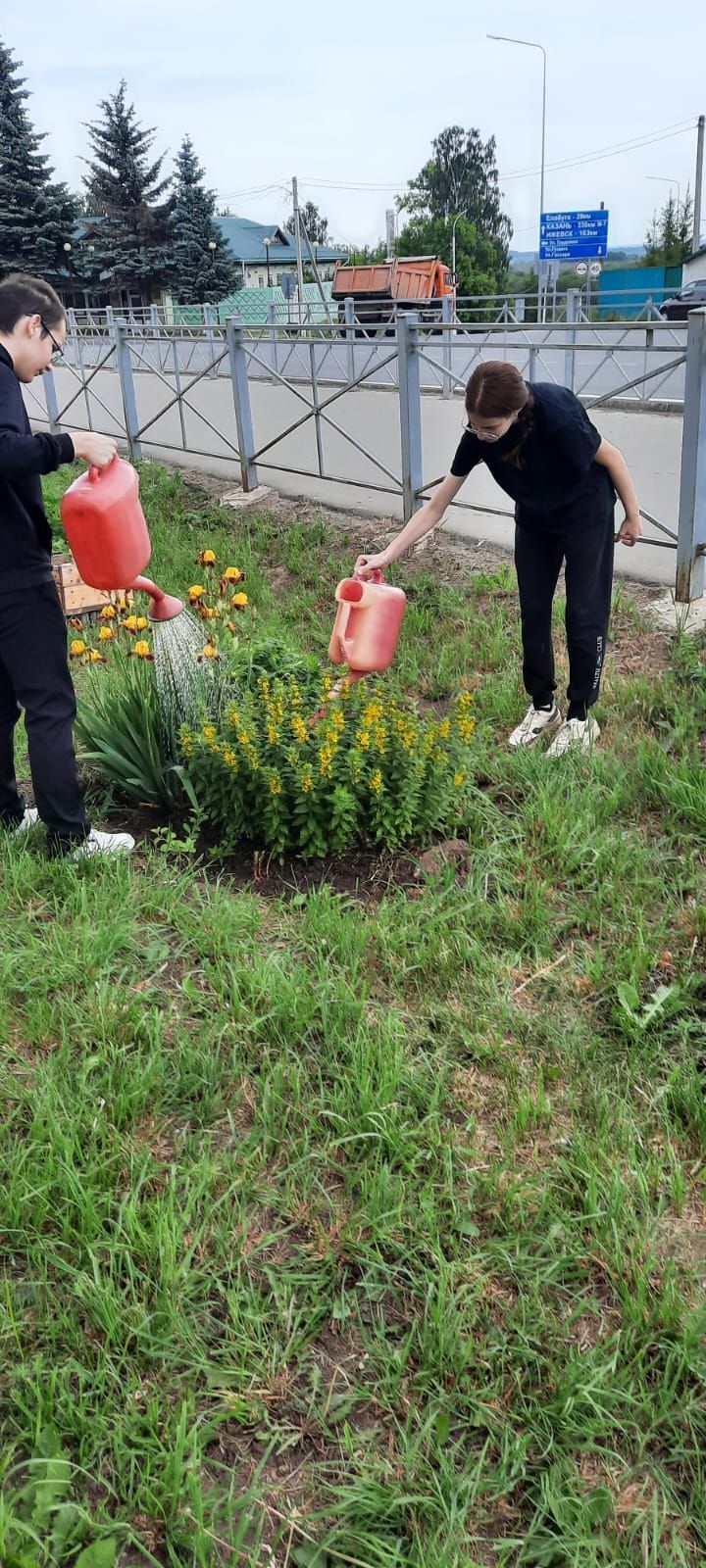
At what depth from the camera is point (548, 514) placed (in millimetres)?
3596

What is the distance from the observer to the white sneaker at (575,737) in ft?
12.7

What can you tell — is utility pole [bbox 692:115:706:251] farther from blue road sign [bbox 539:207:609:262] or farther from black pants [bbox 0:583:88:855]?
black pants [bbox 0:583:88:855]

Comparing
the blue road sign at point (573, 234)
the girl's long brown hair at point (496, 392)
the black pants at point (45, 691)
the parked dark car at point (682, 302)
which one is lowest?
the black pants at point (45, 691)

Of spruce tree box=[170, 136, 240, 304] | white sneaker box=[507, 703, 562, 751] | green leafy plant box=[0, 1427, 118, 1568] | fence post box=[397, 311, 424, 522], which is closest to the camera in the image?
green leafy plant box=[0, 1427, 118, 1568]

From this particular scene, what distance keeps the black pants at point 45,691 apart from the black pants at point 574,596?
1.65 metres

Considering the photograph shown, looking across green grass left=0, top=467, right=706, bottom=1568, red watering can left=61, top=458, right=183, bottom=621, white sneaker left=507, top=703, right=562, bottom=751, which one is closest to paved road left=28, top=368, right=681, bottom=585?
white sneaker left=507, top=703, right=562, bottom=751

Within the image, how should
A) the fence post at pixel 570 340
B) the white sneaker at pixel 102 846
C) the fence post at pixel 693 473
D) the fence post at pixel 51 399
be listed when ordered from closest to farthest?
the white sneaker at pixel 102 846
the fence post at pixel 693 473
the fence post at pixel 570 340
the fence post at pixel 51 399

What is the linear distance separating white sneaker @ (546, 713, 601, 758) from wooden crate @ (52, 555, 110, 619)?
339 cm

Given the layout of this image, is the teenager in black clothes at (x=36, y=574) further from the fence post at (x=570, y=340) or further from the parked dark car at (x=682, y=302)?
the parked dark car at (x=682, y=302)

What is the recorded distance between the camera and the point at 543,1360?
175cm

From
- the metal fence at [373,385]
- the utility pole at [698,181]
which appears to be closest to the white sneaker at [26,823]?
the metal fence at [373,385]

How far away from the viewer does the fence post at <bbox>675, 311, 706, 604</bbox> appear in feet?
15.4

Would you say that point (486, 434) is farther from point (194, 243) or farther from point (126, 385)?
point (194, 243)

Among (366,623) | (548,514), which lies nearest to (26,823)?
(366,623)
